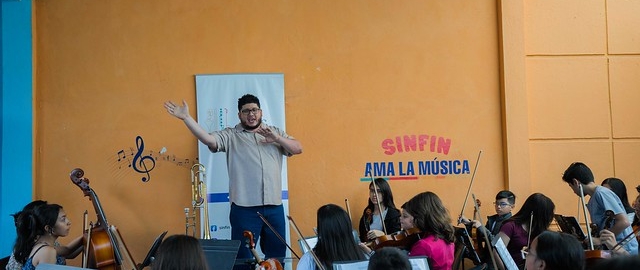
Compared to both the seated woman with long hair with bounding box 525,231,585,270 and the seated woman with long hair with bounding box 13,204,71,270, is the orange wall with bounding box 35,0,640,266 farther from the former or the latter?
the seated woman with long hair with bounding box 525,231,585,270

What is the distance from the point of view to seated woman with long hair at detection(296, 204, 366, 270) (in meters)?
3.62

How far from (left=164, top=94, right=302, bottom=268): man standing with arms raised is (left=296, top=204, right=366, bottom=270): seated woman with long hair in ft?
5.03

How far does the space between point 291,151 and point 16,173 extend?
2183mm

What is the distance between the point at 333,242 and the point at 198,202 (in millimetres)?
2452

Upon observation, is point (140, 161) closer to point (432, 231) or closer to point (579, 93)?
point (432, 231)

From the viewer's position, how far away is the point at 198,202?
5855mm

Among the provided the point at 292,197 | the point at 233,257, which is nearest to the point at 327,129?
the point at 292,197

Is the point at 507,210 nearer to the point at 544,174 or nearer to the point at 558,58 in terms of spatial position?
the point at 544,174

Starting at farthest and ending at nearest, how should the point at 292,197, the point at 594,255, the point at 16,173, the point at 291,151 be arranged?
the point at 292,197 < the point at 16,173 < the point at 291,151 < the point at 594,255

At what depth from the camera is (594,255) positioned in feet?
12.3

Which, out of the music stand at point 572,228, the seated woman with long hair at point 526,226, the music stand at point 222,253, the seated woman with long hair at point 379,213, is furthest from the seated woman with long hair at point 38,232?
the music stand at point 572,228

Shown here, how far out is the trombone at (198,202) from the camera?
231 inches

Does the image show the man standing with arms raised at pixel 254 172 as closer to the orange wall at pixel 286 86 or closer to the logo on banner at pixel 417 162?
the orange wall at pixel 286 86

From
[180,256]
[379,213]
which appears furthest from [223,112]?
[180,256]
